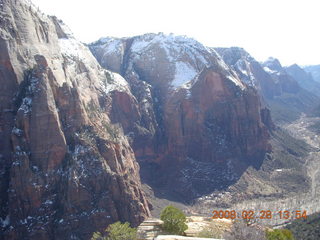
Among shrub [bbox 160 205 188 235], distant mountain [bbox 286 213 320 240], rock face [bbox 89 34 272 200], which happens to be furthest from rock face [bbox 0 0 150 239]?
rock face [bbox 89 34 272 200]

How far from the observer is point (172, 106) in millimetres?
144375

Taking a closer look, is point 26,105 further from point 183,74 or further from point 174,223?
point 183,74

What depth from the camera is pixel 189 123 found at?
139625 mm

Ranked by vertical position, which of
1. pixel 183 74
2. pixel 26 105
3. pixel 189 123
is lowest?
pixel 189 123

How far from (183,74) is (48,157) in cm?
9621

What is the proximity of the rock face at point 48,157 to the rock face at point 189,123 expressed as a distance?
3745 cm

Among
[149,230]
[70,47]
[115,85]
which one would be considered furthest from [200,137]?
[149,230]

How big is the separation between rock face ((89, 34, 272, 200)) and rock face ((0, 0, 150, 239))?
1474 inches

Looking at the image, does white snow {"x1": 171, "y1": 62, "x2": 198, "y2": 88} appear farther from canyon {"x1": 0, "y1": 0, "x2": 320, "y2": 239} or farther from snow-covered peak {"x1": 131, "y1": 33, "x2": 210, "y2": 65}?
snow-covered peak {"x1": 131, "y1": 33, "x2": 210, "y2": 65}

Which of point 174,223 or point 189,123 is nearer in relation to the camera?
point 174,223

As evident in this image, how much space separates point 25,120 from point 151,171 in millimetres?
62538

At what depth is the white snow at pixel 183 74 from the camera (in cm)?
15875

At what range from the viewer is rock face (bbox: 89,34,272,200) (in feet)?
432

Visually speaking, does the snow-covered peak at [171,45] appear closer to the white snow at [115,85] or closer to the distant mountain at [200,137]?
the distant mountain at [200,137]
